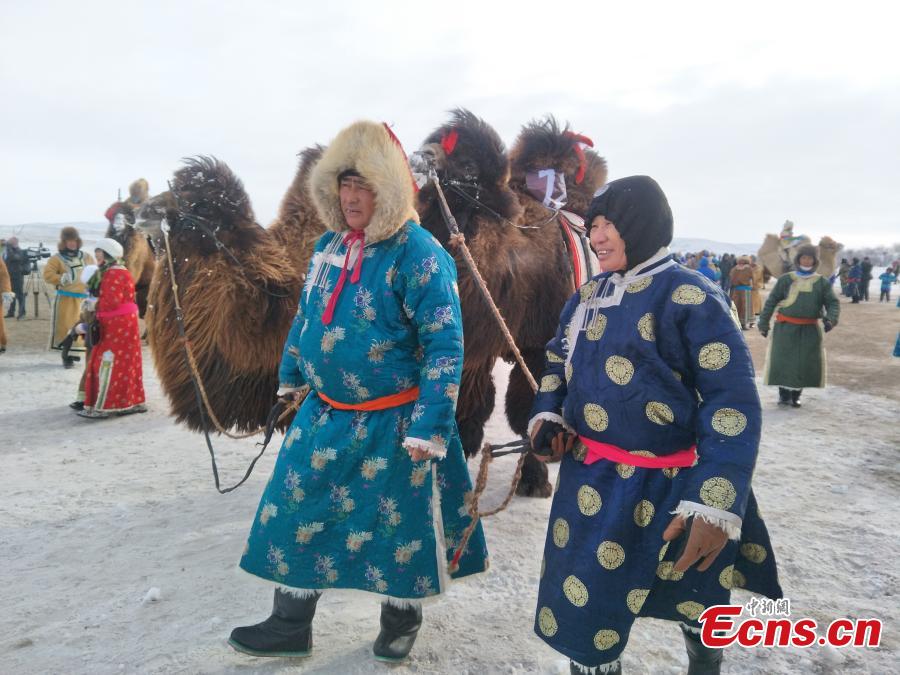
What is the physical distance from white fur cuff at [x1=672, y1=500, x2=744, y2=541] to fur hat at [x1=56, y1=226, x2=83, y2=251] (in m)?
9.73

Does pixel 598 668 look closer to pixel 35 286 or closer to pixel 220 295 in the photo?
pixel 220 295

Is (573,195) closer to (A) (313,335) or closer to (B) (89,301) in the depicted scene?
(A) (313,335)

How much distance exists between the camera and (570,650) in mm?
1778

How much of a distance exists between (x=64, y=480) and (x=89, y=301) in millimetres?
2552

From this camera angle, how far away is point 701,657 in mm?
1897

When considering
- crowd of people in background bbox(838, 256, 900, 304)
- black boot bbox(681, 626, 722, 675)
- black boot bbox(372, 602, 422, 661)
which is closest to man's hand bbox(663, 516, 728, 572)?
black boot bbox(681, 626, 722, 675)

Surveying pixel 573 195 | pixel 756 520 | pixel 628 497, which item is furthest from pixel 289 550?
pixel 573 195

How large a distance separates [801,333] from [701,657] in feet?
20.8

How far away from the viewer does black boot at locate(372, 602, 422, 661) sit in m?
2.38

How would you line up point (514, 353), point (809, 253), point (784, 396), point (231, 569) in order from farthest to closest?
point (784, 396), point (809, 253), point (514, 353), point (231, 569)

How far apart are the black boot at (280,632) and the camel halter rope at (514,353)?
1.91ft

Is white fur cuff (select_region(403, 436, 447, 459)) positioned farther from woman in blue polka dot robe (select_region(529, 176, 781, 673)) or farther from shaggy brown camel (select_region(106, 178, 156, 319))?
shaggy brown camel (select_region(106, 178, 156, 319))

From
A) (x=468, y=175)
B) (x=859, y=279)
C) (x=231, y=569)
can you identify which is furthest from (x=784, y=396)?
(x=859, y=279)

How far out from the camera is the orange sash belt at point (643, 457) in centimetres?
177
